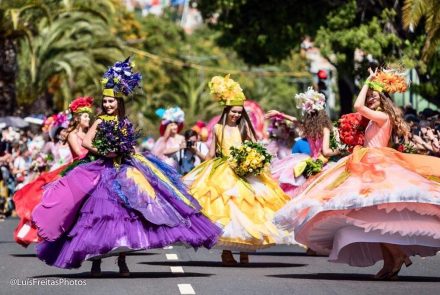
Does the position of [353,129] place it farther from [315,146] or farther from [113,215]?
[315,146]

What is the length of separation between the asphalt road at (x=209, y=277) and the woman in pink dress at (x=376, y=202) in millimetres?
339

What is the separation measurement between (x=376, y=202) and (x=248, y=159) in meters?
3.28

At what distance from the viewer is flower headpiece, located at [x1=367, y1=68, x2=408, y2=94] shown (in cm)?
1490

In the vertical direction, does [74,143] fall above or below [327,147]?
above

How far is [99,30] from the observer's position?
156 ft

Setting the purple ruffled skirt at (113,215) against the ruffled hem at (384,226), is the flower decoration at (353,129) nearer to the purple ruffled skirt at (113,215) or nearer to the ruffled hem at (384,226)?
the ruffled hem at (384,226)

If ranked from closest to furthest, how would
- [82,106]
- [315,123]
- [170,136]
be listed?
[82,106]
[315,123]
[170,136]

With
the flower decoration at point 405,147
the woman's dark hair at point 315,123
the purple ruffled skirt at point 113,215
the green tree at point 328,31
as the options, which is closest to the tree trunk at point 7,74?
the green tree at point 328,31

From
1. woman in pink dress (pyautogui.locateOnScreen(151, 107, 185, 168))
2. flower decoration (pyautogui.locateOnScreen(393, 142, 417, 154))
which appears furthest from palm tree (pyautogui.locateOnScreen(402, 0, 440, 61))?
flower decoration (pyautogui.locateOnScreen(393, 142, 417, 154))

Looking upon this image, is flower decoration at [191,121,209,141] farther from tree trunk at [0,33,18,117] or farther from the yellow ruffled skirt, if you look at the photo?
tree trunk at [0,33,18,117]

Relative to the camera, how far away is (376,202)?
1371cm

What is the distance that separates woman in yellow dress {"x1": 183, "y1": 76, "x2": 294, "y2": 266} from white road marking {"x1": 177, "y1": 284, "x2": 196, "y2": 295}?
8.81 feet

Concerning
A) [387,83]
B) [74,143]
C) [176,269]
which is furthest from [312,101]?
[387,83]

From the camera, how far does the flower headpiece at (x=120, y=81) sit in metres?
14.7
